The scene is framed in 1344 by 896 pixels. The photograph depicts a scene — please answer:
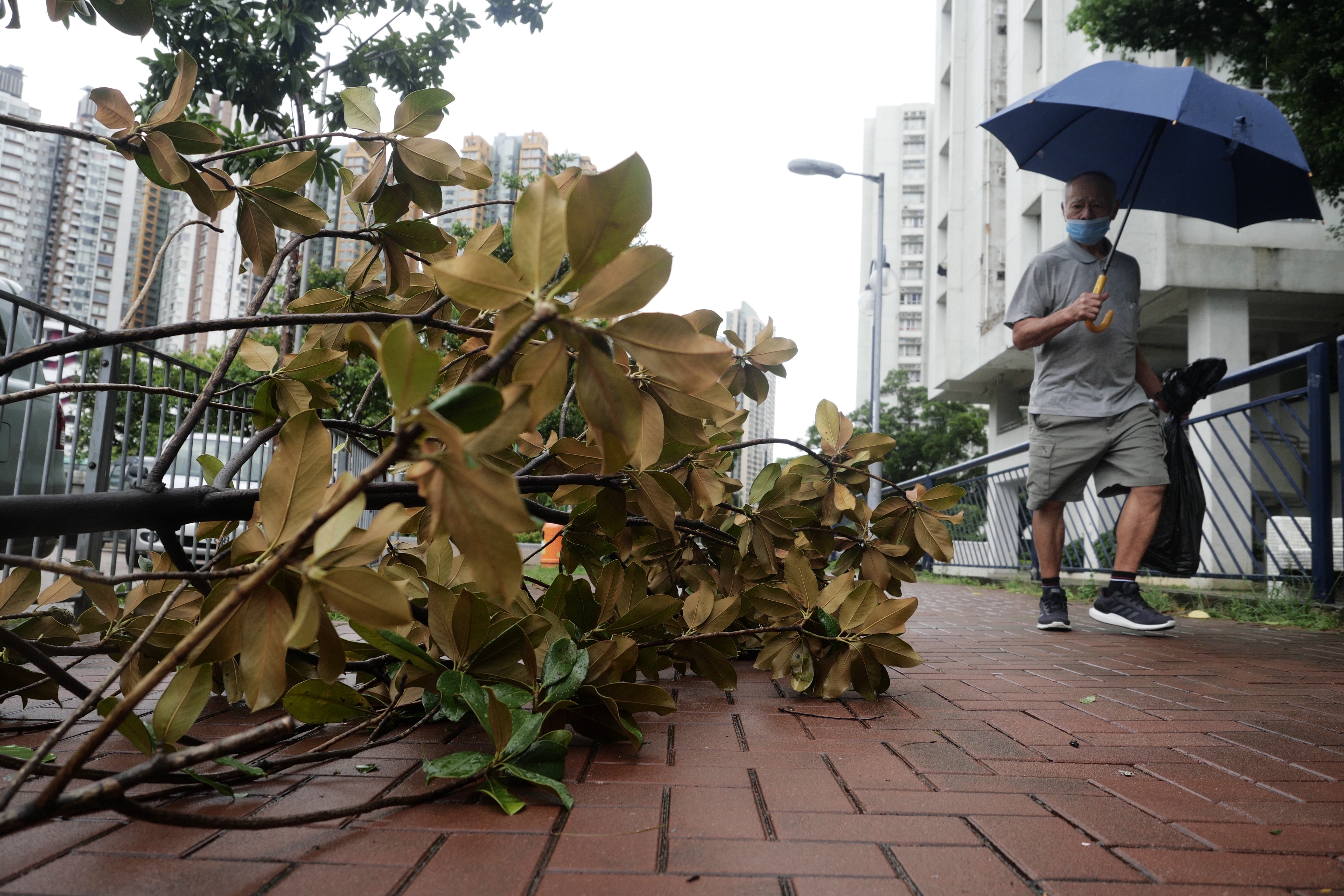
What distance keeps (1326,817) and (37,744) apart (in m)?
2.35

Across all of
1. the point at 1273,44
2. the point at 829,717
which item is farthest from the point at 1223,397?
the point at 829,717

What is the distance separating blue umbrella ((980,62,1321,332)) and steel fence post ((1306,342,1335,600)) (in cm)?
82

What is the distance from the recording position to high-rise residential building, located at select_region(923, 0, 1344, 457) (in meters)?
12.5

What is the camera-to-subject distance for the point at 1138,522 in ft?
12.7

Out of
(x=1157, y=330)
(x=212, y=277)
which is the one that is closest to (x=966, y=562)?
(x=1157, y=330)

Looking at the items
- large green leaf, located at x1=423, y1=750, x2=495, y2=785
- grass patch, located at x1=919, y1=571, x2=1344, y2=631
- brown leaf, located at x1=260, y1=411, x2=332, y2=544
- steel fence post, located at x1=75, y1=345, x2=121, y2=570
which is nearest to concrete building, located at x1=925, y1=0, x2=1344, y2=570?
grass patch, located at x1=919, y1=571, x2=1344, y2=631

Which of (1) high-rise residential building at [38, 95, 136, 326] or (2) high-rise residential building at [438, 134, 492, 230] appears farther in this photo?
(1) high-rise residential building at [38, 95, 136, 326]

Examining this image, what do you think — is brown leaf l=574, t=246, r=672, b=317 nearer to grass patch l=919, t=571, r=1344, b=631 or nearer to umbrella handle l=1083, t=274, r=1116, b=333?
umbrella handle l=1083, t=274, r=1116, b=333

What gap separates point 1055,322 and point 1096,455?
684mm

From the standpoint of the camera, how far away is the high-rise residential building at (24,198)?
4528 centimetres

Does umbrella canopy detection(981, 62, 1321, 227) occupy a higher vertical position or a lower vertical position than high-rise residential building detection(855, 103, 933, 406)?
lower

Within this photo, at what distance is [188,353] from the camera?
85.1 feet

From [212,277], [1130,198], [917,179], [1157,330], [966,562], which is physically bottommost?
[966,562]

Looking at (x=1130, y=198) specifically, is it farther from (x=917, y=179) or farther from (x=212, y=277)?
(x=917, y=179)
